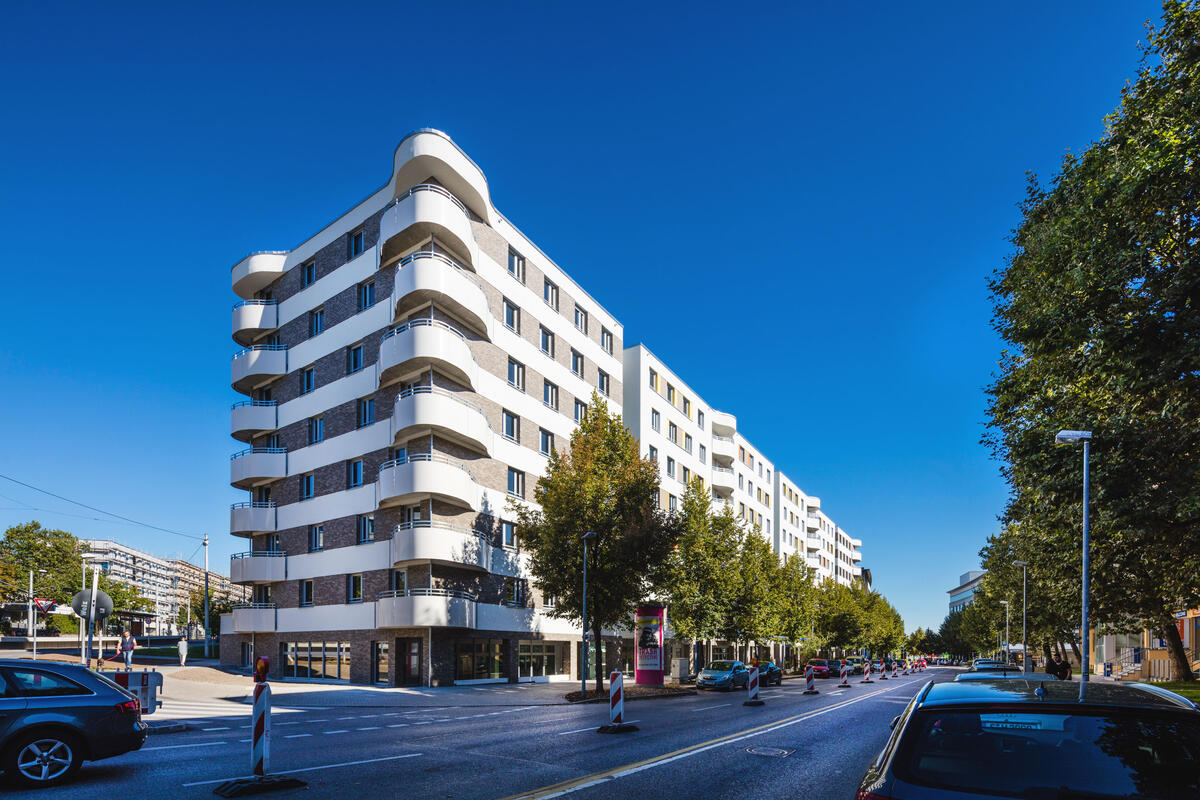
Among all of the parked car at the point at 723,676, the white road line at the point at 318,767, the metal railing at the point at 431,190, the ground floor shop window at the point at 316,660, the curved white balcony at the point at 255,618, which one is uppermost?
the metal railing at the point at 431,190

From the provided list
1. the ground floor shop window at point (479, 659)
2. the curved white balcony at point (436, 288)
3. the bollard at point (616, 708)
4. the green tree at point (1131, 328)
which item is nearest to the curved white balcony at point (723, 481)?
the ground floor shop window at point (479, 659)

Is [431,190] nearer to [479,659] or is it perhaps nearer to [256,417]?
[256,417]

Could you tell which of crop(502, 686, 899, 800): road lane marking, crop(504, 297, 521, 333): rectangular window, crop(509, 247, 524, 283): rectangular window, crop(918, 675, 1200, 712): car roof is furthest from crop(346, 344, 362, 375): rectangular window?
crop(918, 675, 1200, 712): car roof

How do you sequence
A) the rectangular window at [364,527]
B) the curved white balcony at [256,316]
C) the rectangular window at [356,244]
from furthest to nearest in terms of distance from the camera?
the curved white balcony at [256,316], the rectangular window at [356,244], the rectangular window at [364,527]

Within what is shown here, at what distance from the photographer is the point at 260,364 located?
38781mm

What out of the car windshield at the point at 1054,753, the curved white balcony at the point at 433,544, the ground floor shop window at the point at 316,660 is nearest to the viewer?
the car windshield at the point at 1054,753

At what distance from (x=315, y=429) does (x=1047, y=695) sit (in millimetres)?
36600

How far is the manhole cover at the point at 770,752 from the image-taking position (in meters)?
11.6

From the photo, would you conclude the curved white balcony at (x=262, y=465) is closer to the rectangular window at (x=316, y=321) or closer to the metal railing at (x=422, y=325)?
the rectangular window at (x=316, y=321)

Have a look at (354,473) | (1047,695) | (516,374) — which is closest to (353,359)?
(354,473)

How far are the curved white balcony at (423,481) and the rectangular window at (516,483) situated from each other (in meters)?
4.60

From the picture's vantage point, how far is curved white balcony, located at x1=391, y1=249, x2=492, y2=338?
31047 mm

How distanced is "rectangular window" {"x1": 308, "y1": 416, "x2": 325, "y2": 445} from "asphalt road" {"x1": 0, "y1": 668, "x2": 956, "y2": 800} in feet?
65.5

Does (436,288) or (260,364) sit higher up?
(436,288)
